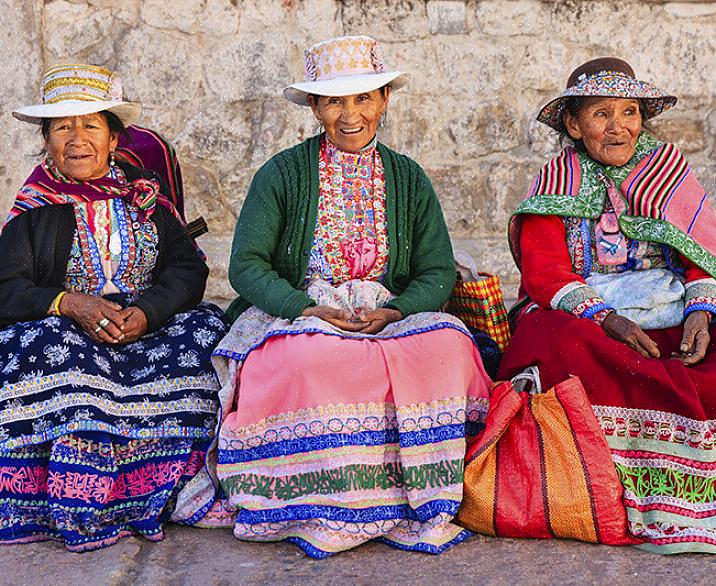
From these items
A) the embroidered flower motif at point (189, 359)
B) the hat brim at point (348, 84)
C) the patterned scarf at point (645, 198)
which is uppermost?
the hat brim at point (348, 84)

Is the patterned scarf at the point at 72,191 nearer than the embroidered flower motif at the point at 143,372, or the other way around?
the embroidered flower motif at the point at 143,372

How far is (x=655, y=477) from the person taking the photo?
3016mm

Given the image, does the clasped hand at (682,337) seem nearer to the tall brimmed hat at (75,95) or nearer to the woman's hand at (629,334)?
the woman's hand at (629,334)

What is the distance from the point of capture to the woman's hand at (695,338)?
3.17 metres

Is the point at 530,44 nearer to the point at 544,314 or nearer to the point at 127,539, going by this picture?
the point at 544,314

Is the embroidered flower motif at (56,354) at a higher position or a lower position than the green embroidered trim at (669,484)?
higher

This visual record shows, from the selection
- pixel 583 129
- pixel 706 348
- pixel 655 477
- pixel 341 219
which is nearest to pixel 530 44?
pixel 583 129

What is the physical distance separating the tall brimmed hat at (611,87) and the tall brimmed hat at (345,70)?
26.2 inches

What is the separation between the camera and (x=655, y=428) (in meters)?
3.04

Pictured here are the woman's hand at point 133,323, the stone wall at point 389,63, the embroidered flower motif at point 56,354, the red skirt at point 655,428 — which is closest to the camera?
the red skirt at point 655,428

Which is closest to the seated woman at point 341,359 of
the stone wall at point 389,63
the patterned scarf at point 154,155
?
the patterned scarf at point 154,155

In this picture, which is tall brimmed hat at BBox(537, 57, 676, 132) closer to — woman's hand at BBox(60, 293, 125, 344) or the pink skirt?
the pink skirt

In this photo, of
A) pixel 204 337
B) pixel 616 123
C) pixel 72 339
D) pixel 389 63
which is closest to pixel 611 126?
pixel 616 123

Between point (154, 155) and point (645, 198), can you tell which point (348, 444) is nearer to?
point (645, 198)
